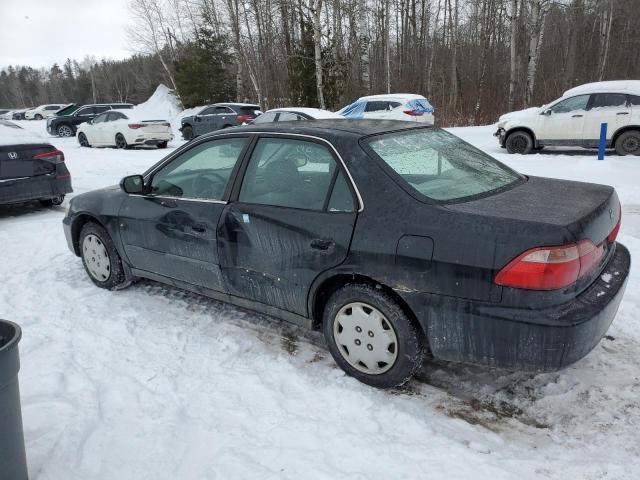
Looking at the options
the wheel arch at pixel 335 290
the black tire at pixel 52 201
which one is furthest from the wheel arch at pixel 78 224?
the black tire at pixel 52 201

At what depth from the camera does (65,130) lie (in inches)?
1027

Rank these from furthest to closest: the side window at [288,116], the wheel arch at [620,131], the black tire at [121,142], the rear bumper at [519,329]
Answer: the black tire at [121,142] < the side window at [288,116] < the wheel arch at [620,131] < the rear bumper at [519,329]

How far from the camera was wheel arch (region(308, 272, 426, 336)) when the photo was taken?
294 cm

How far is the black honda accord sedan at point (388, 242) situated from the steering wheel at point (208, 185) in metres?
0.01

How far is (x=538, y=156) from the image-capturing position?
42.1ft

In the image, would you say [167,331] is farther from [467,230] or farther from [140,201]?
[467,230]

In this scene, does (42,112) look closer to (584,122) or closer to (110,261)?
(584,122)

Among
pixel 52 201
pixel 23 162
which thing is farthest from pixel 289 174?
pixel 52 201

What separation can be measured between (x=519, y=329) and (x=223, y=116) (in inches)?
747

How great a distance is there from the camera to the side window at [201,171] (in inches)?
150

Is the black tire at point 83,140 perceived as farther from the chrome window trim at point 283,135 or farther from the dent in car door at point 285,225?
the dent in car door at point 285,225

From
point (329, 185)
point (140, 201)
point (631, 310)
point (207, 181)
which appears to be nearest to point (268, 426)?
point (329, 185)

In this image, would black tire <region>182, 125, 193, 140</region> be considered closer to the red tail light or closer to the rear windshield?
the red tail light

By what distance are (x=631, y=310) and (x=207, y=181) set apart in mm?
3497
